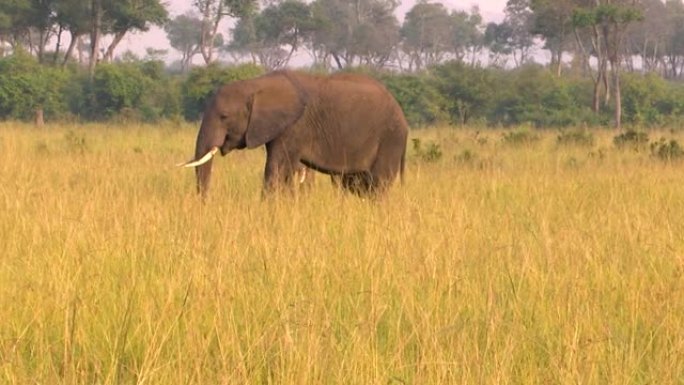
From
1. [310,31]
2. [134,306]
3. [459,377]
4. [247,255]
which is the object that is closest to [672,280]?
[459,377]

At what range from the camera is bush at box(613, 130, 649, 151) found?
13150mm

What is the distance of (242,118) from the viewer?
7.18m

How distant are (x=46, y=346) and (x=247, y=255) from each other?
1.40 metres

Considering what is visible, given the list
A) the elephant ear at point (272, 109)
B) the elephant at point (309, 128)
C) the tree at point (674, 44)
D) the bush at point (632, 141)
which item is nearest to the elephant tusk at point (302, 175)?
the elephant at point (309, 128)

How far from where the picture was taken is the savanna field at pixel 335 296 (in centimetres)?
268

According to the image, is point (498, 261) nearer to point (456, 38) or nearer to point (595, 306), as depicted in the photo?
point (595, 306)

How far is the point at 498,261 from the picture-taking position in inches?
163

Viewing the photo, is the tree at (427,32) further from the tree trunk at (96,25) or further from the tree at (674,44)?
the tree trunk at (96,25)

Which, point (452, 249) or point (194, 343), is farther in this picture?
point (452, 249)

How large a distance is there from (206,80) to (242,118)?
1679cm

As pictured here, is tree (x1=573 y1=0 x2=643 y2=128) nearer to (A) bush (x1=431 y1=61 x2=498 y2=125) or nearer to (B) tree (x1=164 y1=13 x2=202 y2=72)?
(A) bush (x1=431 y1=61 x2=498 y2=125)

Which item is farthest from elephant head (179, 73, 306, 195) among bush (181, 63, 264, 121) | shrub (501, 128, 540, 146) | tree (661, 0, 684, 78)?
Answer: tree (661, 0, 684, 78)

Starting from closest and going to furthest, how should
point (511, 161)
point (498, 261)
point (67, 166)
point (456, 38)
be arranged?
point (498, 261)
point (67, 166)
point (511, 161)
point (456, 38)

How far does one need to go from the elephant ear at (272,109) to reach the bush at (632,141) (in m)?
6.68
